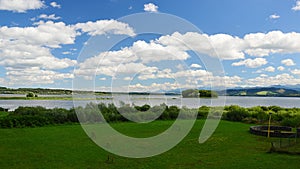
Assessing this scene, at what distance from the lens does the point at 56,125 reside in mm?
23797

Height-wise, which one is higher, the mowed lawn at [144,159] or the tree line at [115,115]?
the tree line at [115,115]

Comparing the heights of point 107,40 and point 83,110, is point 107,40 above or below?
above

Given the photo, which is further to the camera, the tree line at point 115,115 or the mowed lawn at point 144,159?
the tree line at point 115,115

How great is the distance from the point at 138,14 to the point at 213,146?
8.20 m

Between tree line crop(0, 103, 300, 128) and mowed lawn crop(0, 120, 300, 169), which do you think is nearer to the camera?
mowed lawn crop(0, 120, 300, 169)

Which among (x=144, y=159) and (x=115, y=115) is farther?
(x=115, y=115)

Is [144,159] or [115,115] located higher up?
[115,115]

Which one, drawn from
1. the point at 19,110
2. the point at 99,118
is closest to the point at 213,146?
the point at 99,118

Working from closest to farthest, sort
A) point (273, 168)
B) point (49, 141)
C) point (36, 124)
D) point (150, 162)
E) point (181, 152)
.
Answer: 1. point (273, 168)
2. point (150, 162)
3. point (181, 152)
4. point (49, 141)
5. point (36, 124)

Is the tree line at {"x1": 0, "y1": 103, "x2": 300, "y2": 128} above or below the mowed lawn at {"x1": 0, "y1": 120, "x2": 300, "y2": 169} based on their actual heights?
above

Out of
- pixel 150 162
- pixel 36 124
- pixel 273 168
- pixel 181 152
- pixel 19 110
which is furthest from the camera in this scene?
pixel 19 110

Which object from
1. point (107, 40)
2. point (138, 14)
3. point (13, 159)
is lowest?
point (13, 159)

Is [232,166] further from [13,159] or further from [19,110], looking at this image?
[19,110]

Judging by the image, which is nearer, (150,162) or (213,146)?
(150,162)
